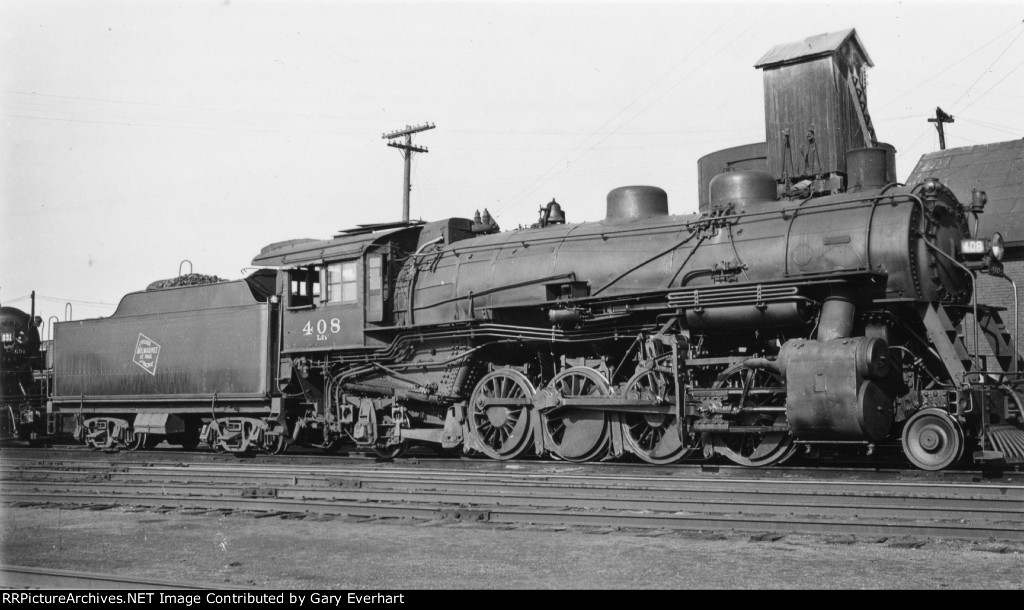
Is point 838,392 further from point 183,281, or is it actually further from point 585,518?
point 183,281

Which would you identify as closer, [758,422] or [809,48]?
[758,422]

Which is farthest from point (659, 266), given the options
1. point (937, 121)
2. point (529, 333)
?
point (937, 121)

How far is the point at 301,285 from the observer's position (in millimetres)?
15625

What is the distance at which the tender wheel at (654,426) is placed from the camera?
37.0 ft

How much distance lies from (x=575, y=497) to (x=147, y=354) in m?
11.2

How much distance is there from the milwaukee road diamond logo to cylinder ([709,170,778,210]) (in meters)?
10.8

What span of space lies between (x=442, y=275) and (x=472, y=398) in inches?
76.2

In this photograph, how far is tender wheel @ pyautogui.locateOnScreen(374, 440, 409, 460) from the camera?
47.2 ft

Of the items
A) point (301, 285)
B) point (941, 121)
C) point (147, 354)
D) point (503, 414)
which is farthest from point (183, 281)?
point (941, 121)

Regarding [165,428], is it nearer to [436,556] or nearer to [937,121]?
[436,556]

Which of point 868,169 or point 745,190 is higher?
point 868,169

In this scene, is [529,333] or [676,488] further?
[529,333]

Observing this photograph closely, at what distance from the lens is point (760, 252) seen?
432 inches

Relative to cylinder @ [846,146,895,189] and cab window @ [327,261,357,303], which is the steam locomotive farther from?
cylinder @ [846,146,895,189]
